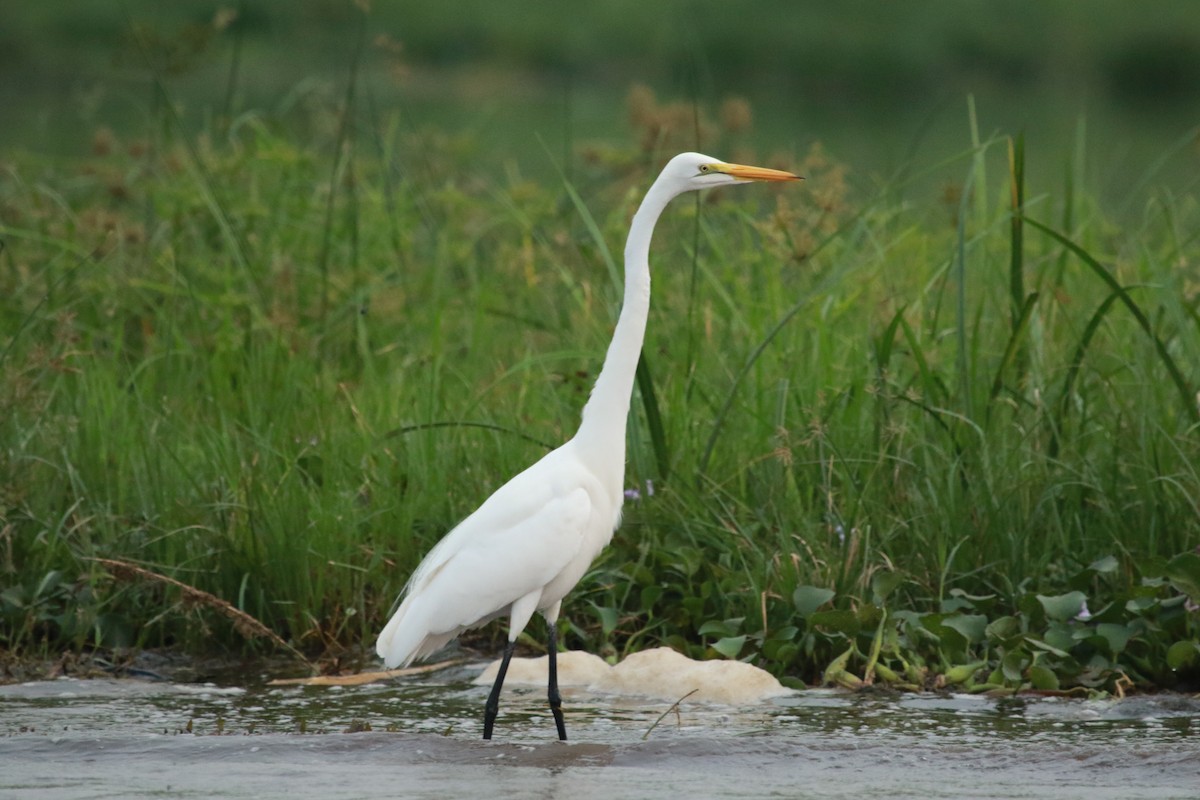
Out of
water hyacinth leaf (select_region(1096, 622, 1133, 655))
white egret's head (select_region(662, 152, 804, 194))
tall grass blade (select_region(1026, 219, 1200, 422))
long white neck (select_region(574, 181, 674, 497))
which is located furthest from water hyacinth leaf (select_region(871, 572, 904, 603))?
white egret's head (select_region(662, 152, 804, 194))

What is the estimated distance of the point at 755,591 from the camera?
13.4 ft

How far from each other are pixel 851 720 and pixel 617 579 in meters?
0.97

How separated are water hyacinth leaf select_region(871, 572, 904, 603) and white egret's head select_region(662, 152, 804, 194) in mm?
1064

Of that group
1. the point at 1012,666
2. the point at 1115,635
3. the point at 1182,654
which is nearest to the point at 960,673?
the point at 1012,666

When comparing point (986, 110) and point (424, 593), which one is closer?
point (424, 593)

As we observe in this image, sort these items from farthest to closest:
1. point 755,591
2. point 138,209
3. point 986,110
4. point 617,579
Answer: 1. point 986,110
2. point 138,209
3. point 617,579
4. point 755,591

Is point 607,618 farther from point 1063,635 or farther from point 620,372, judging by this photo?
point 1063,635

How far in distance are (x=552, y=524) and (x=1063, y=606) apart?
1330mm

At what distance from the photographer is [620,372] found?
3.65 meters

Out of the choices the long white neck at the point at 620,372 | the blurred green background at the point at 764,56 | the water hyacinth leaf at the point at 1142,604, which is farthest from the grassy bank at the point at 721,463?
the blurred green background at the point at 764,56

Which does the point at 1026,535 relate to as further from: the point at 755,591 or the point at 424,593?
the point at 424,593

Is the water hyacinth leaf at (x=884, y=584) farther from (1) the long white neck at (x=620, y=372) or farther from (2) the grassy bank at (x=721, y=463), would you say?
(1) the long white neck at (x=620, y=372)

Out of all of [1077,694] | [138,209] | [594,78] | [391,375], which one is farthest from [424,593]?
[594,78]

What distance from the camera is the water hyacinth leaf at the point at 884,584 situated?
156 inches
